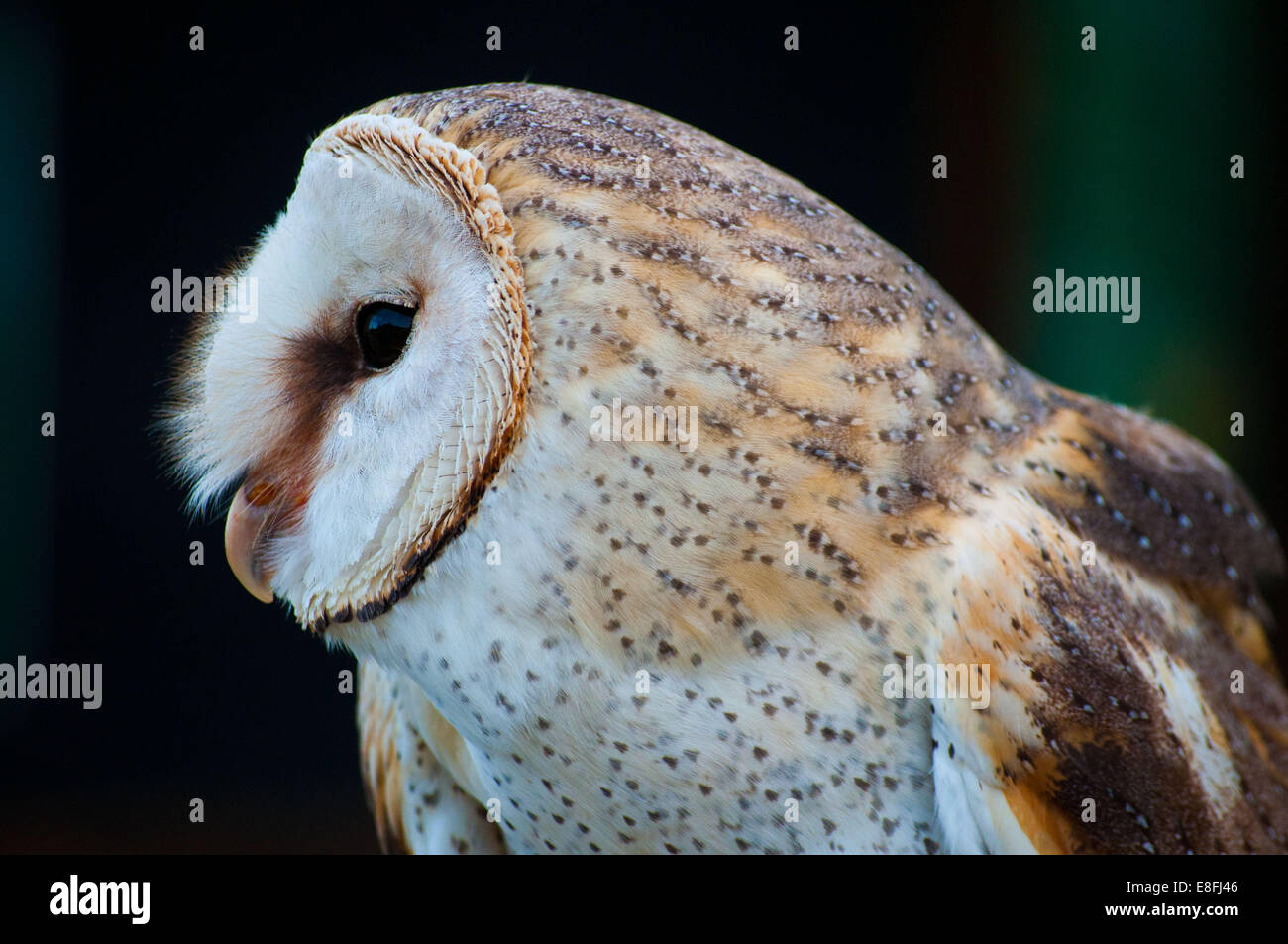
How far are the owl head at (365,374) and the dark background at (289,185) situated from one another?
0.64 m

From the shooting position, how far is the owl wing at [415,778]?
1178mm

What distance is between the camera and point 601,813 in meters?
0.97

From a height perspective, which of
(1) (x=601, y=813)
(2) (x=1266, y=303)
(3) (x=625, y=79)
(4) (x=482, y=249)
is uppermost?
(3) (x=625, y=79)

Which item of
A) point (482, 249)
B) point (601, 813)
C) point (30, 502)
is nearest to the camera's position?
point (482, 249)

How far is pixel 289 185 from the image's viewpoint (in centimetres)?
157

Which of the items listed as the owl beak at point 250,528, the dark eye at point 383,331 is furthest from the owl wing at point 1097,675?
the owl beak at point 250,528

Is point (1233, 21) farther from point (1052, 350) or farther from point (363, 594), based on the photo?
point (363, 594)

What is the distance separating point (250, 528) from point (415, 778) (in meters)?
0.45

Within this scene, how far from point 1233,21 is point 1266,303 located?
561 mm

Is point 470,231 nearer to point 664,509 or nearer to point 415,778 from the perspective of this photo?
point 664,509

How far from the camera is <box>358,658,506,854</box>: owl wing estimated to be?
3.86 ft

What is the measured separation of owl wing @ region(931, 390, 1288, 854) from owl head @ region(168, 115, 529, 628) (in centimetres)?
45

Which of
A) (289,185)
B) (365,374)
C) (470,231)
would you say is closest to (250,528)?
(365,374)
